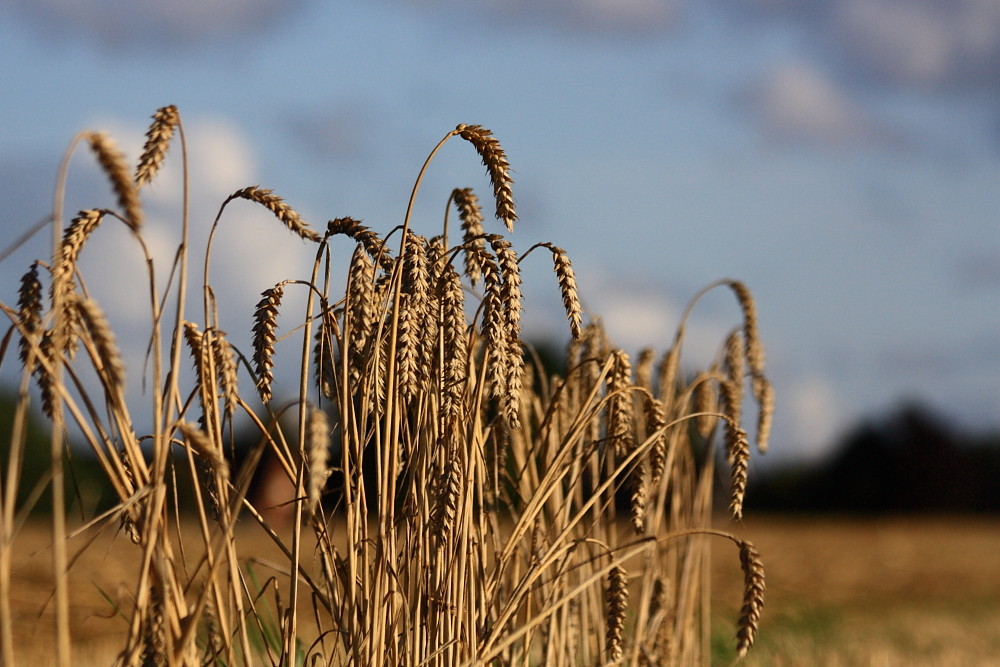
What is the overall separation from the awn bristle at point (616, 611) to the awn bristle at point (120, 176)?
1178 mm

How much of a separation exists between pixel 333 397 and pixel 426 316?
9.8 inches

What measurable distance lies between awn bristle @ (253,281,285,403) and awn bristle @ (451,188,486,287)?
366 mm

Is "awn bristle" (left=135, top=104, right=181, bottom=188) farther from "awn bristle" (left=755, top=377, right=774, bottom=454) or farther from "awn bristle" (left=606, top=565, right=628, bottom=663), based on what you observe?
"awn bristle" (left=755, top=377, right=774, bottom=454)

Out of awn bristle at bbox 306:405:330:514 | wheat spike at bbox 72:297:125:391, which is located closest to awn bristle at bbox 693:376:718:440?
awn bristle at bbox 306:405:330:514

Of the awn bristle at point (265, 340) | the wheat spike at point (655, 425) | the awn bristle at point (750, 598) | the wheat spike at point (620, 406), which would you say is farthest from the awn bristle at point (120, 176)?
the awn bristle at point (750, 598)

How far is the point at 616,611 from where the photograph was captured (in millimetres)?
2045

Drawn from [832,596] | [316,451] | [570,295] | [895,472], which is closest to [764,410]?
[570,295]

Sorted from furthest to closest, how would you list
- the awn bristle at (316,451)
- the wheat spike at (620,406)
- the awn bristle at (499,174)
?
1. the wheat spike at (620,406)
2. the awn bristle at (499,174)
3. the awn bristle at (316,451)

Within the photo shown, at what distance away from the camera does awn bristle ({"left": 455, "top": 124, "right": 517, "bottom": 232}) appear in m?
1.73

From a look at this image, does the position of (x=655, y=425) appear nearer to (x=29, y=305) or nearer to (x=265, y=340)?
(x=265, y=340)

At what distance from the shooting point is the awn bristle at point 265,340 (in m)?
1.76

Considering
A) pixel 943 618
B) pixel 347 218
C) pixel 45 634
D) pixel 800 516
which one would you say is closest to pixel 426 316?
pixel 347 218

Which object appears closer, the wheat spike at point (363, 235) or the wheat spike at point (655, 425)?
the wheat spike at point (363, 235)

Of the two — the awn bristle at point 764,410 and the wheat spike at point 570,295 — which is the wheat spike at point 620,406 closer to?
the wheat spike at point 570,295
